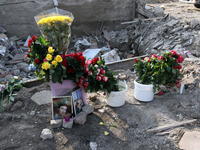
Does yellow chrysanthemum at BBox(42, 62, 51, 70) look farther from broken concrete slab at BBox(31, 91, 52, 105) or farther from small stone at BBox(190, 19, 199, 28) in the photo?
small stone at BBox(190, 19, 199, 28)

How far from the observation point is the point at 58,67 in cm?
280

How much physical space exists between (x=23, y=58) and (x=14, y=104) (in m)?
4.60

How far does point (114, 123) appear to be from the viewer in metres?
3.16

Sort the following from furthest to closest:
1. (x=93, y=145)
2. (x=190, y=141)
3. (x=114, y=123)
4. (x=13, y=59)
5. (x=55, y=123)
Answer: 1. (x=13, y=59)
2. (x=114, y=123)
3. (x=55, y=123)
4. (x=190, y=141)
5. (x=93, y=145)

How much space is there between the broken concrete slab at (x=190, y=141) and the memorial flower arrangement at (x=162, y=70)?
113 centimetres

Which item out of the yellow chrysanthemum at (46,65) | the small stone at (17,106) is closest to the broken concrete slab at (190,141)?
the yellow chrysanthemum at (46,65)

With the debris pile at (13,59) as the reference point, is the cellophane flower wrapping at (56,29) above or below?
above

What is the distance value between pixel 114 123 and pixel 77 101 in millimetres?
871

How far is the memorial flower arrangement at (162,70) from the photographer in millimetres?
3512

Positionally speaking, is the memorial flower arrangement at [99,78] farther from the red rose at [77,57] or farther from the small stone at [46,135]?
the small stone at [46,135]

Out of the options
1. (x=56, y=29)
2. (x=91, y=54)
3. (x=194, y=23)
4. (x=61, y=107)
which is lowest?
(x=91, y=54)

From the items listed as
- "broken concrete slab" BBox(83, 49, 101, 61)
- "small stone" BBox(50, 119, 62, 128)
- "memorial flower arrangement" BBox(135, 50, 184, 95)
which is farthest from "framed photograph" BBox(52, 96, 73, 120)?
"broken concrete slab" BBox(83, 49, 101, 61)

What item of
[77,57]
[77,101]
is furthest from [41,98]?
[77,57]

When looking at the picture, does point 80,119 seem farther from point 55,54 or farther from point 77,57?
point 55,54
